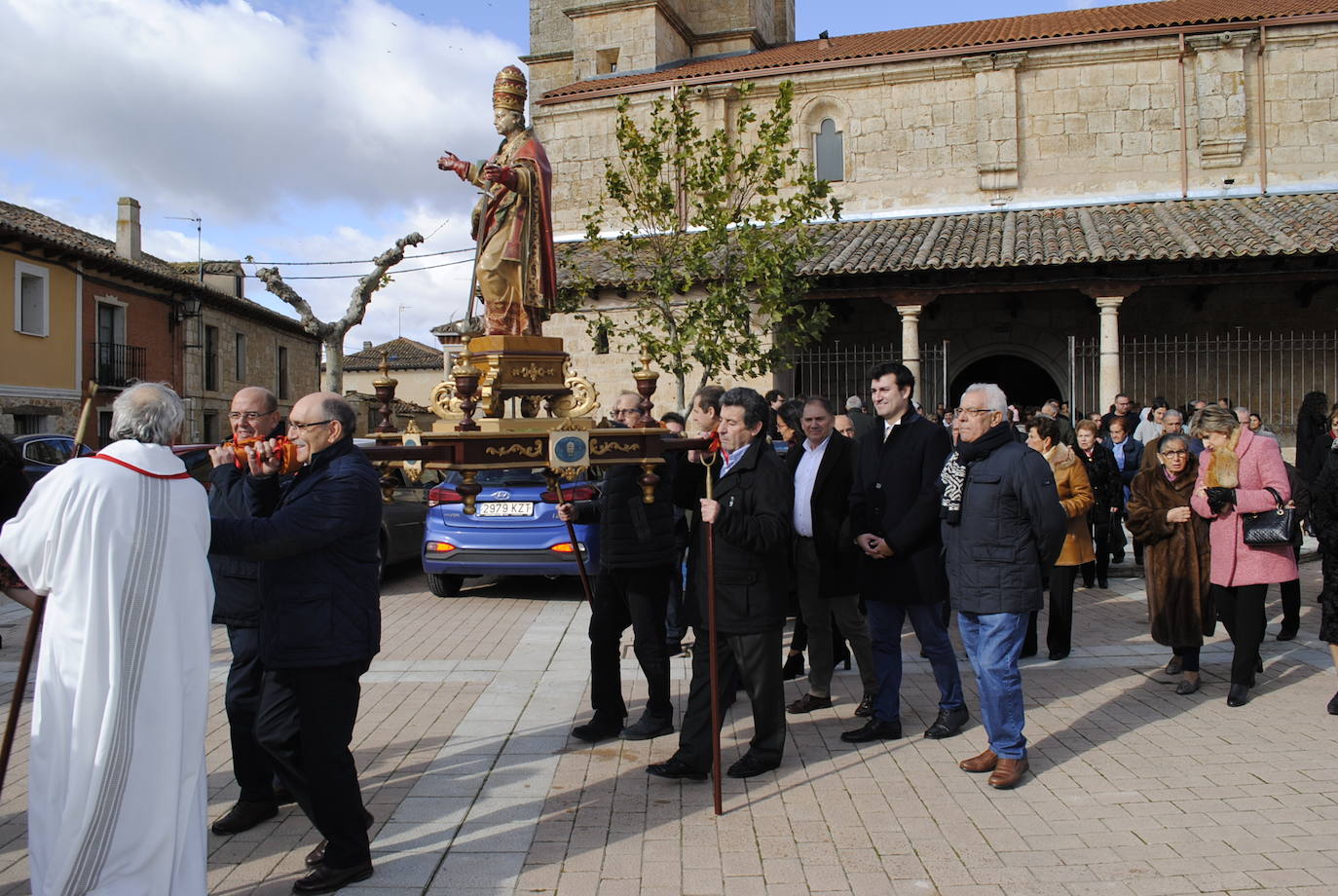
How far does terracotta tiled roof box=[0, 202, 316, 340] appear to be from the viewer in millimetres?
23438

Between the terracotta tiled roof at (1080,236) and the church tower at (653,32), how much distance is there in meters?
8.25

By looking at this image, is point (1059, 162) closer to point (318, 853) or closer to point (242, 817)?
point (242, 817)

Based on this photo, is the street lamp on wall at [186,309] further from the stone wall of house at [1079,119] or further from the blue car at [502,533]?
the blue car at [502,533]

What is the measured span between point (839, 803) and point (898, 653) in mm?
1194

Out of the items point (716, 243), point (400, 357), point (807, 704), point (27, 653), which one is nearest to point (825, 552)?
point (807, 704)

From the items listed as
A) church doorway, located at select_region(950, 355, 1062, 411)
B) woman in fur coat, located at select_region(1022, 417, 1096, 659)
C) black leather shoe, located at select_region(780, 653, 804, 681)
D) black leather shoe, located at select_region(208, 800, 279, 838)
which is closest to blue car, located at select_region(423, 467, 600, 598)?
black leather shoe, located at select_region(780, 653, 804, 681)

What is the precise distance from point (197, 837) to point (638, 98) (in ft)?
76.8

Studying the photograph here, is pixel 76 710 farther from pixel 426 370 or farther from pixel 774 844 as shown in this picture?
pixel 426 370

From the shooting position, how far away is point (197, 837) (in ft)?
11.8

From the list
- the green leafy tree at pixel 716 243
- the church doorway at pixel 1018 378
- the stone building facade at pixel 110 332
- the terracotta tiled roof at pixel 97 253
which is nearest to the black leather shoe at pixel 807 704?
the green leafy tree at pixel 716 243

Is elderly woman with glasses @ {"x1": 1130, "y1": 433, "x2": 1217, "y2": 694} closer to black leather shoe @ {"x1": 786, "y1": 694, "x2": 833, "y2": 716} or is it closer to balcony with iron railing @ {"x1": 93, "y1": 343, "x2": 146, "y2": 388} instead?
black leather shoe @ {"x1": 786, "y1": 694, "x2": 833, "y2": 716}

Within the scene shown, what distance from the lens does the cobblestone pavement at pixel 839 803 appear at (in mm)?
4039

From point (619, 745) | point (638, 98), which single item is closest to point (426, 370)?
point (638, 98)

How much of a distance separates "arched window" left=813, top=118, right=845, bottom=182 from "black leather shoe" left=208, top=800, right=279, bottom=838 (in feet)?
69.9
